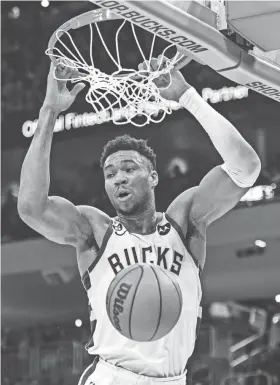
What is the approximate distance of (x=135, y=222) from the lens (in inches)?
179

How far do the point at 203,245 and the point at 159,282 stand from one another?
0.40m

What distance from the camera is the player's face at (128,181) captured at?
4.47 m

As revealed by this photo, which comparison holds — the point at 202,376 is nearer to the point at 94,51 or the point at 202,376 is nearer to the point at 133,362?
the point at 94,51

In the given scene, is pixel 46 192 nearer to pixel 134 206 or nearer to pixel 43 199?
pixel 43 199

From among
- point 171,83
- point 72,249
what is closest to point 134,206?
point 171,83

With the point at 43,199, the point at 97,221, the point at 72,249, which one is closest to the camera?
the point at 43,199

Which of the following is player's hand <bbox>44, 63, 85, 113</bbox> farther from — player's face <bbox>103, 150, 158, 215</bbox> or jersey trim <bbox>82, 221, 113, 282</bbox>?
jersey trim <bbox>82, 221, 113, 282</bbox>

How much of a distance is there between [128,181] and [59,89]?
60 cm

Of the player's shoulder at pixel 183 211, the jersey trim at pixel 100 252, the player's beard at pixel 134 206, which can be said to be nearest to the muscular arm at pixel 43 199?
the jersey trim at pixel 100 252

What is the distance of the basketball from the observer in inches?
167

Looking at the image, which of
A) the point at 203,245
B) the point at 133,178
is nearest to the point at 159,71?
the point at 133,178

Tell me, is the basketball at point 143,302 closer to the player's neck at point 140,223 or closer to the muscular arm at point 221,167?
the player's neck at point 140,223

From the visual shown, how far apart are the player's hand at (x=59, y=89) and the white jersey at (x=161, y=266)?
0.70 meters

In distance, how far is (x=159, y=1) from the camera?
3555 mm
